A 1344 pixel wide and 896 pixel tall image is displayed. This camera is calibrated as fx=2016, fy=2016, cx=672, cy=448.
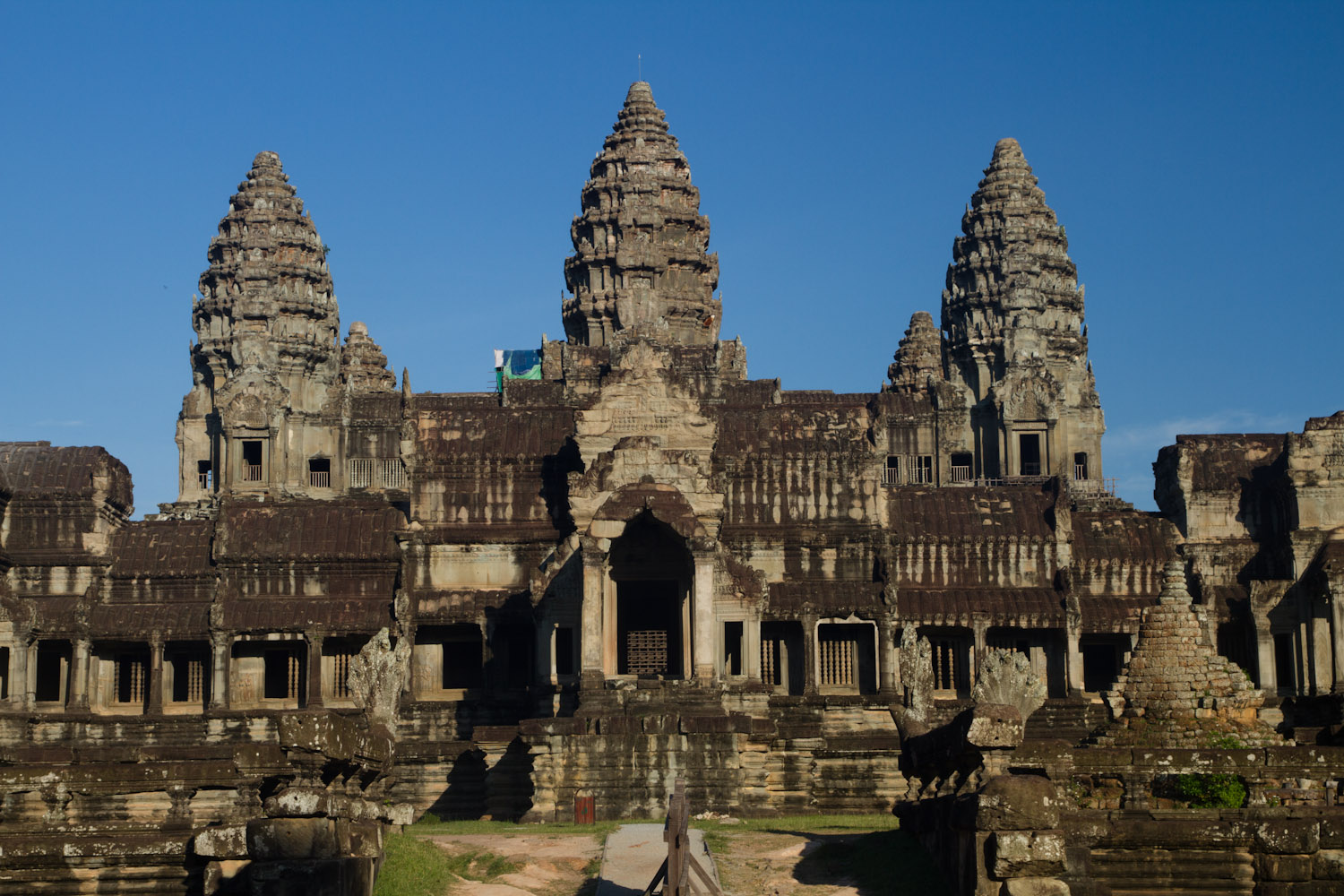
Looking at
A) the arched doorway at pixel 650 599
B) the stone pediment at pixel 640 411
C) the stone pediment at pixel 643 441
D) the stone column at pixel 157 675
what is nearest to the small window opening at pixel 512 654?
the arched doorway at pixel 650 599

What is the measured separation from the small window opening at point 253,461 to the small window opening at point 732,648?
34127mm

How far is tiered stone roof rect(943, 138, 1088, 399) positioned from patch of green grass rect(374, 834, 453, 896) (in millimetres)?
54391

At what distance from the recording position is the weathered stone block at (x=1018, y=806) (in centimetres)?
2272

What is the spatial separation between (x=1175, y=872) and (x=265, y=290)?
63604 mm

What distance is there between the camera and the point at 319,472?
7838 centimetres

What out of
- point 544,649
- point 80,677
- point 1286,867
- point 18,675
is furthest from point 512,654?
point 1286,867

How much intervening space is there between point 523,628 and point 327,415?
29.7m

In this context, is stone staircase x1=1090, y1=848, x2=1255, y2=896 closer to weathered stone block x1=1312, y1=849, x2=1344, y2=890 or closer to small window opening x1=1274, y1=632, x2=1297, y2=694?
weathered stone block x1=1312, y1=849, x2=1344, y2=890

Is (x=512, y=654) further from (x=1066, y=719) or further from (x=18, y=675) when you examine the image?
(x=1066, y=719)

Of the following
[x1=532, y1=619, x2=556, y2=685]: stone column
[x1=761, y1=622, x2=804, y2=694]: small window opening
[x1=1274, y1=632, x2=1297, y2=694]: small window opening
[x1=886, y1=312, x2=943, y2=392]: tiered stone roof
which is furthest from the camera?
[x1=886, y1=312, x2=943, y2=392]: tiered stone roof

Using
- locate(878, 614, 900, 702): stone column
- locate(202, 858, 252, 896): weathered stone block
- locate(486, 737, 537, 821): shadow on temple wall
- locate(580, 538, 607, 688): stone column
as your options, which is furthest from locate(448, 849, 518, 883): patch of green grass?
locate(878, 614, 900, 702): stone column

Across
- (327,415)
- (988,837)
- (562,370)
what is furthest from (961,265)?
(988,837)

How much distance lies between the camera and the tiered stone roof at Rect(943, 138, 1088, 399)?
81.7m

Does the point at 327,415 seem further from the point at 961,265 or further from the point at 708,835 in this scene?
the point at 708,835
